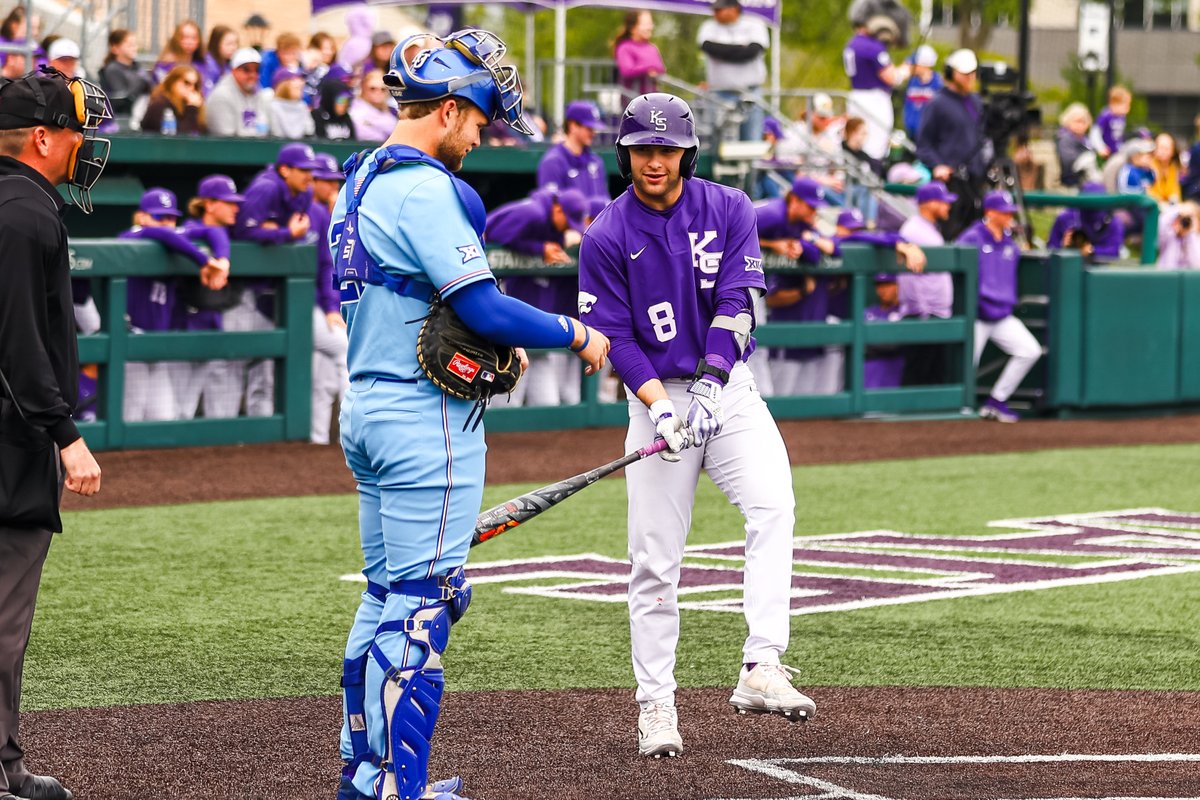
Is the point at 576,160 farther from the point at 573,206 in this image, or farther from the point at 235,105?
the point at 235,105

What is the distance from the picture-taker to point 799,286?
51.9ft

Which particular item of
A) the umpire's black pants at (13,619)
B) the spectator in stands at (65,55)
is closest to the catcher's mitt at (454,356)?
the umpire's black pants at (13,619)

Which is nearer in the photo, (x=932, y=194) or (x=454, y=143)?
(x=454, y=143)

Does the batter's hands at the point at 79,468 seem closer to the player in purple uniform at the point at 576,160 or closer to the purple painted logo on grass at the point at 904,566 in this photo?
the purple painted logo on grass at the point at 904,566

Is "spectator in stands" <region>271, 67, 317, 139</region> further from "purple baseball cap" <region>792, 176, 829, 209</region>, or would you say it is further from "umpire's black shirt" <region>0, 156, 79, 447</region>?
"umpire's black shirt" <region>0, 156, 79, 447</region>

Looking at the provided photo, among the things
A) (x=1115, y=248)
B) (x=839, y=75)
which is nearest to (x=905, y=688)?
(x=1115, y=248)

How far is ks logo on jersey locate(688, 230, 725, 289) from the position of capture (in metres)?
5.71

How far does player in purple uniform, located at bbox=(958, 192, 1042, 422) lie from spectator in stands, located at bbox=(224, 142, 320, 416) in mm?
6092

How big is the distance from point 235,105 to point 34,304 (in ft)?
38.3

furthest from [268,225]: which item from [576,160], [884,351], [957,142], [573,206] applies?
[957,142]

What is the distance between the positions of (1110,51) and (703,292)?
26.2 m

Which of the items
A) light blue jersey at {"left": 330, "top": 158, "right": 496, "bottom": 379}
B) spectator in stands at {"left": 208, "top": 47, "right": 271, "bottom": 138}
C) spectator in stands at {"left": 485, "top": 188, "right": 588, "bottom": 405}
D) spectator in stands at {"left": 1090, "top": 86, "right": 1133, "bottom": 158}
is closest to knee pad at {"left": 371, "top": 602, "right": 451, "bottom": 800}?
light blue jersey at {"left": 330, "top": 158, "right": 496, "bottom": 379}

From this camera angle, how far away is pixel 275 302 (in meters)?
13.5

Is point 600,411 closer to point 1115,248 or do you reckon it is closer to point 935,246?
point 935,246
